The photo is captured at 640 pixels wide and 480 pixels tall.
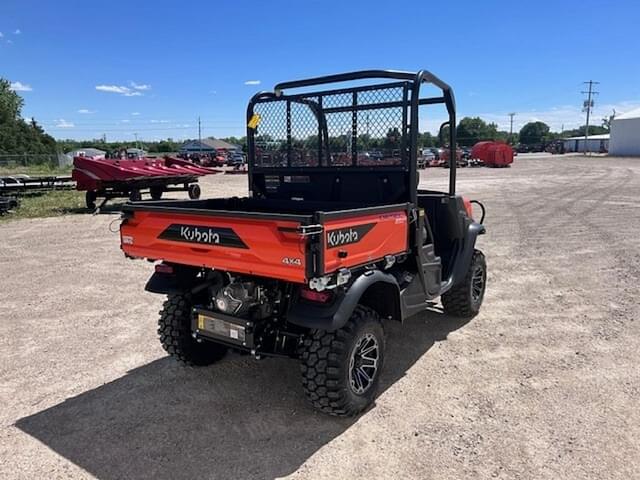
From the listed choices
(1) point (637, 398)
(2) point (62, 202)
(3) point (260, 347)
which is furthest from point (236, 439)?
(2) point (62, 202)

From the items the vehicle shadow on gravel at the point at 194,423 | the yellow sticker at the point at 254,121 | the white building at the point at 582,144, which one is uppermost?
the white building at the point at 582,144

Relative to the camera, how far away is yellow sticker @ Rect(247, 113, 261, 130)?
489cm

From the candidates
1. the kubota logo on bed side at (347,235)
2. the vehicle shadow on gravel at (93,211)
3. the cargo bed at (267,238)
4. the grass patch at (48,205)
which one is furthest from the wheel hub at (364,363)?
the vehicle shadow on gravel at (93,211)

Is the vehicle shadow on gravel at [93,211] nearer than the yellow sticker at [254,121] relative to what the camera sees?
No

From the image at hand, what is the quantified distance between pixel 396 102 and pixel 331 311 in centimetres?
193

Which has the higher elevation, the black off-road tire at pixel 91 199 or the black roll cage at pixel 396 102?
the black roll cage at pixel 396 102

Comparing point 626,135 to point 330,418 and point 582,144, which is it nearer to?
point 582,144

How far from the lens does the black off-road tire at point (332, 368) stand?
3270 millimetres

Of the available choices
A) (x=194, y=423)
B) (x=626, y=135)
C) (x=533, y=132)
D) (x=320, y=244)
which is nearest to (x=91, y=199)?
(x=194, y=423)

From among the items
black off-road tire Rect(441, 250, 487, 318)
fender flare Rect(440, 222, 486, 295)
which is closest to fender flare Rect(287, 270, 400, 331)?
fender flare Rect(440, 222, 486, 295)

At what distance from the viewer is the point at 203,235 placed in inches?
134

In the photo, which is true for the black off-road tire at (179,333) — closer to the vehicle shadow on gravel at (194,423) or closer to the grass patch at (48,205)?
the vehicle shadow on gravel at (194,423)

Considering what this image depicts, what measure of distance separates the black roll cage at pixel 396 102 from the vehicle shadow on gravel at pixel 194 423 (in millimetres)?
1737

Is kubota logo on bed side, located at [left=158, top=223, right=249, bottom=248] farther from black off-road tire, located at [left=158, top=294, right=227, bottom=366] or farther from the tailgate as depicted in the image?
black off-road tire, located at [left=158, top=294, right=227, bottom=366]
